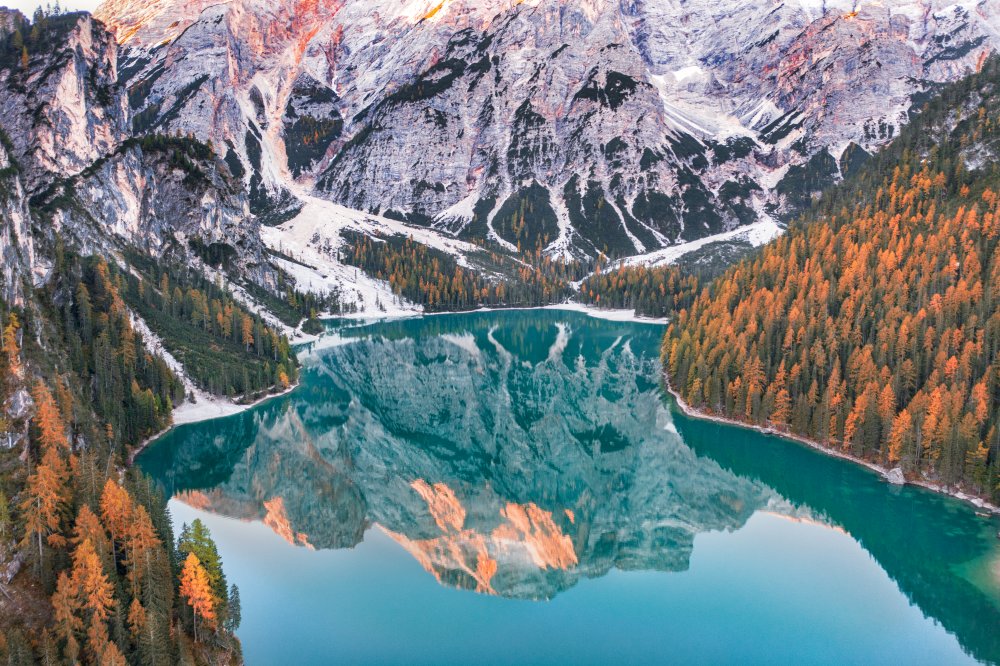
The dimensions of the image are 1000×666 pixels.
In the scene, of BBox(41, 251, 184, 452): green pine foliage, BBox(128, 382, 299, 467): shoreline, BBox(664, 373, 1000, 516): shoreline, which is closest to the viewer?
BBox(664, 373, 1000, 516): shoreline

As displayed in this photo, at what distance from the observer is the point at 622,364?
13475 centimetres

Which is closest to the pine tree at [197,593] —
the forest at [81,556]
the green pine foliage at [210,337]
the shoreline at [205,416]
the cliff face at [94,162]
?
the forest at [81,556]

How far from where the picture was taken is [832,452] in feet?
234

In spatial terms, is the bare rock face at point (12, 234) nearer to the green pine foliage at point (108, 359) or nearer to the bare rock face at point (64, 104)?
the green pine foliage at point (108, 359)

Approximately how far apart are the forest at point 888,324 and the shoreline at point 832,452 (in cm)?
79

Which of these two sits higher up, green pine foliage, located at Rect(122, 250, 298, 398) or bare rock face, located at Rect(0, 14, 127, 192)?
bare rock face, located at Rect(0, 14, 127, 192)

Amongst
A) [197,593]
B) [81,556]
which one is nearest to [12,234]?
[81,556]

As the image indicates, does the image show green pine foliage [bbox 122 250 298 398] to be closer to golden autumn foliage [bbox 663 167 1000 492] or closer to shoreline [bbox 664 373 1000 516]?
shoreline [bbox 664 373 1000 516]

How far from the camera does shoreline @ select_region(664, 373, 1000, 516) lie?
188 ft

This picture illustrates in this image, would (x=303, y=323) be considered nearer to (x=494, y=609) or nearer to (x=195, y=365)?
(x=195, y=365)

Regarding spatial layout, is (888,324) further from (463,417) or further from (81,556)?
(81,556)

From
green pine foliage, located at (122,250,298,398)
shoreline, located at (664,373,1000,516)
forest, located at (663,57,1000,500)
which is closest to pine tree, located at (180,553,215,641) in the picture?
shoreline, located at (664,373,1000,516)

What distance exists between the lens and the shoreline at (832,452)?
57.3 m

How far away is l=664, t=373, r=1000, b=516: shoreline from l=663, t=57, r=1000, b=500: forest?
2.58ft
